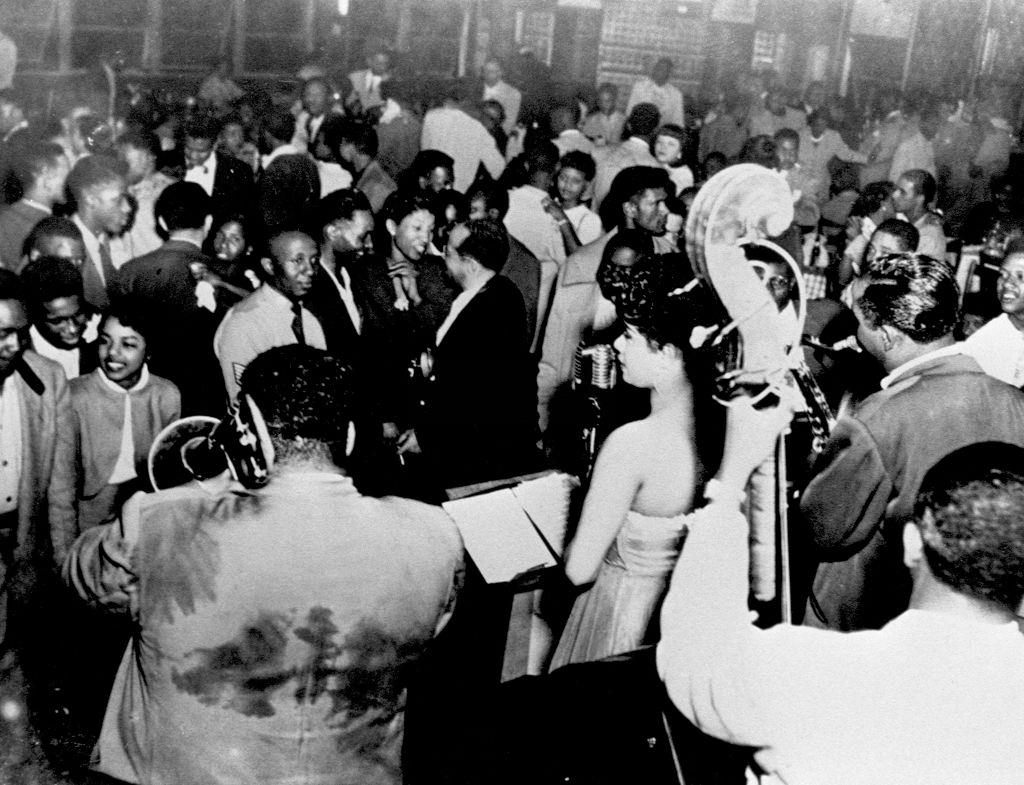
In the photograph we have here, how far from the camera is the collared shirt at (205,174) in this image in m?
5.99

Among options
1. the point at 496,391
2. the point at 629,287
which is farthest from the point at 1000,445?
the point at 496,391

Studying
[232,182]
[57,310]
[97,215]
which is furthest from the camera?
[232,182]

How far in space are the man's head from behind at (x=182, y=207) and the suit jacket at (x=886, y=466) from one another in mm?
3051

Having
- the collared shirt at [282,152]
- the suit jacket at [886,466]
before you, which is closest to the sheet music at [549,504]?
the suit jacket at [886,466]

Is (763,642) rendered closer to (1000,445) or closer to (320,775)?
(1000,445)

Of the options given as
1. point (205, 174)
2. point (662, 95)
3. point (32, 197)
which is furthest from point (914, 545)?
point (662, 95)

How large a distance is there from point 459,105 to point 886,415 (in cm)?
688

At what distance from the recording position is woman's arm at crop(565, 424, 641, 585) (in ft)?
8.21

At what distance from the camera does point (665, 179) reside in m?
5.20

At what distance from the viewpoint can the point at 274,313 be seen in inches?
153

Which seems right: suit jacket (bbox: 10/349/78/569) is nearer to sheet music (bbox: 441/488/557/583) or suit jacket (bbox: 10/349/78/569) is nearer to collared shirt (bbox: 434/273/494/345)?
sheet music (bbox: 441/488/557/583)

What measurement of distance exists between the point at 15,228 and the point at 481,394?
2.29 meters

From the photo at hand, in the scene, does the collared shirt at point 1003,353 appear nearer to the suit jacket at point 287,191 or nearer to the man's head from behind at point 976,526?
the man's head from behind at point 976,526

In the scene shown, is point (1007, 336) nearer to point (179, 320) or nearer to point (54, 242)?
point (179, 320)
